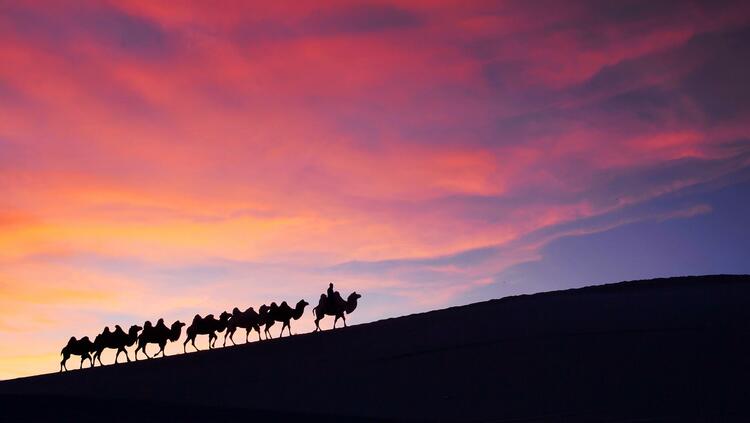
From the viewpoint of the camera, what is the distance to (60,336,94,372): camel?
34.8 m

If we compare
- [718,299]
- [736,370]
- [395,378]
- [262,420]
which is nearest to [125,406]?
[262,420]

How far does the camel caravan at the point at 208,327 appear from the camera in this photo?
34.2 m

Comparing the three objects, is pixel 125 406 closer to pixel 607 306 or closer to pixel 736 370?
pixel 736 370

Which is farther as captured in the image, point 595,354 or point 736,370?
point 595,354

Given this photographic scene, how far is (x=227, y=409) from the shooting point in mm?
19922

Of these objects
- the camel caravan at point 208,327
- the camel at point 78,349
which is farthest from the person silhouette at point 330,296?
the camel at point 78,349

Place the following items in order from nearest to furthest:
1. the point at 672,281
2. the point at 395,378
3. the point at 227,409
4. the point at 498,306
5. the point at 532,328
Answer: the point at 227,409
the point at 395,378
the point at 532,328
the point at 498,306
the point at 672,281

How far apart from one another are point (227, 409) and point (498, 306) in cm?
1809

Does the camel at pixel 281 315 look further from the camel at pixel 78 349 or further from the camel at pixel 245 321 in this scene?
the camel at pixel 78 349

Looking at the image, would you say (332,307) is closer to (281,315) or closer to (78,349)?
(281,315)

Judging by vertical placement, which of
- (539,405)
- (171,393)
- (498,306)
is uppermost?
(498,306)

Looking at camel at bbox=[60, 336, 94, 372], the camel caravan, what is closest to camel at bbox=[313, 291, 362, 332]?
the camel caravan

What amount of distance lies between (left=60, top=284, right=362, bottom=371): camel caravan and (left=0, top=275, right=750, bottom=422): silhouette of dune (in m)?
1.16

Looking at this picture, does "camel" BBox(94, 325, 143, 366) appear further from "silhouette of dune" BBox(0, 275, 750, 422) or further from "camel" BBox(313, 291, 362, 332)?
"camel" BBox(313, 291, 362, 332)
